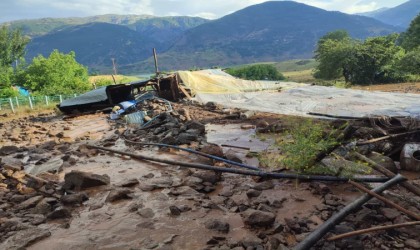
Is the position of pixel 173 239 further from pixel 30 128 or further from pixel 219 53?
pixel 219 53

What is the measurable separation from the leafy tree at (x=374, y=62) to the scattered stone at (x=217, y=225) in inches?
1327

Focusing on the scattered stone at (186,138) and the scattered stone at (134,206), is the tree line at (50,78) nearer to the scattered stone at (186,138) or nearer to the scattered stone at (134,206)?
the scattered stone at (186,138)

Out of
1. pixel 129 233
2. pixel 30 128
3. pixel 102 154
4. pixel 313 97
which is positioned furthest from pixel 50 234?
pixel 313 97

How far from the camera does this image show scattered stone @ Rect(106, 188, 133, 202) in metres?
5.44

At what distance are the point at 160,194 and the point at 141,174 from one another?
1.48m

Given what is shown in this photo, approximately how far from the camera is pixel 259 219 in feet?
13.5

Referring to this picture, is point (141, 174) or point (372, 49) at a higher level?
point (372, 49)

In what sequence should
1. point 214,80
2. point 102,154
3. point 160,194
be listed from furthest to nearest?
point 214,80, point 102,154, point 160,194

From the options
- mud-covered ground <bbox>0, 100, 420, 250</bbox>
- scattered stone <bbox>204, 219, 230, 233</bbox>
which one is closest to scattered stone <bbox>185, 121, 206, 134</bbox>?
mud-covered ground <bbox>0, 100, 420, 250</bbox>

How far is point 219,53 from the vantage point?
183 metres

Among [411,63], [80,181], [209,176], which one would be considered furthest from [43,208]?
[411,63]

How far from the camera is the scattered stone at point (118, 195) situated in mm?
5443

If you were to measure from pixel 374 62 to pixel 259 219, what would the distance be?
34.4 m

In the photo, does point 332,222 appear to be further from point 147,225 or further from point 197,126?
point 197,126
